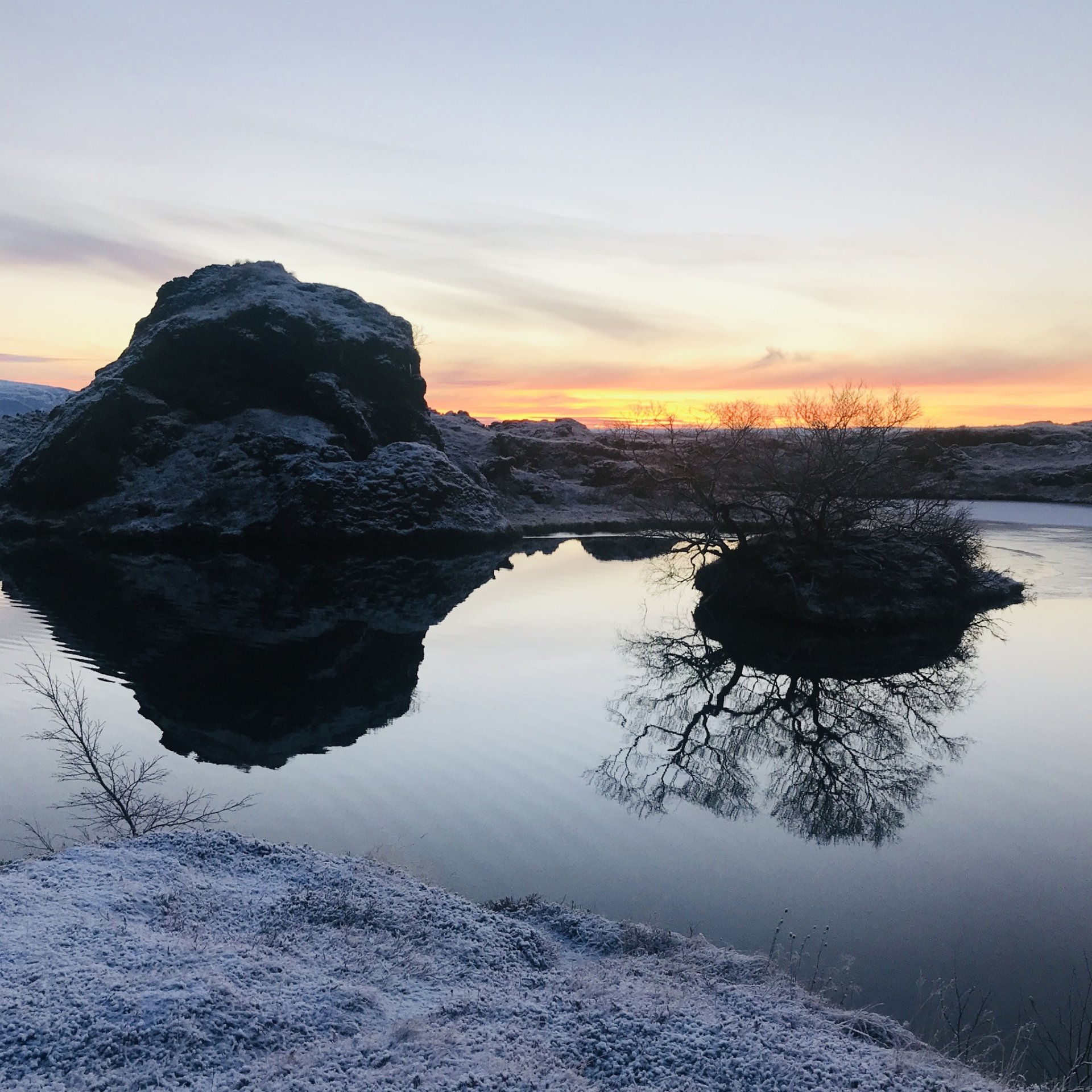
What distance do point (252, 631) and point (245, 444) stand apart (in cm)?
3273

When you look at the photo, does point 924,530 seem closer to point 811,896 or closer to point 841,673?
point 841,673

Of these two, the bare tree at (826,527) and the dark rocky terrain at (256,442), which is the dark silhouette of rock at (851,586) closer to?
the bare tree at (826,527)

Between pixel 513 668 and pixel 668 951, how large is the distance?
16.0m

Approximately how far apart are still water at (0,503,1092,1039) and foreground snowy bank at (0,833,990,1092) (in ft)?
5.65

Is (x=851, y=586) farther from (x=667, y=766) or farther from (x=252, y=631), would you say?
(x=252, y=631)

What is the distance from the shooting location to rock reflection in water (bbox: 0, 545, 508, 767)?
20.9 m

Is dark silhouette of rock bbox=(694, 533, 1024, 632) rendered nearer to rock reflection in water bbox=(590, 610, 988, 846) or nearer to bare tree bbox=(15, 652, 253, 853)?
rock reflection in water bbox=(590, 610, 988, 846)

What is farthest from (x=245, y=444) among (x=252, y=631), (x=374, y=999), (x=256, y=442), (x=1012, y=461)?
(x=1012, y=461)

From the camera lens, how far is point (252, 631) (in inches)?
1236

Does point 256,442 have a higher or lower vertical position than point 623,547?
higher

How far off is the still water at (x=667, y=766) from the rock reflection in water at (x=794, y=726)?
3.8 inches

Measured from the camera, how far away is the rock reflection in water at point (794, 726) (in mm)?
16547

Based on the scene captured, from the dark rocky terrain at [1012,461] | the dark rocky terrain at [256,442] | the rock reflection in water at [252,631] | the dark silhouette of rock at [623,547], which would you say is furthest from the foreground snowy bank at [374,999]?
the dark rocky terrain at [1012,461]

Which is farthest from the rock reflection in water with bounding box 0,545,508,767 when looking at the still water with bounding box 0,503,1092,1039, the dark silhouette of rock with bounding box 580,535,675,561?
the dark silhouette of rock with bounding box 580,535,675,561
